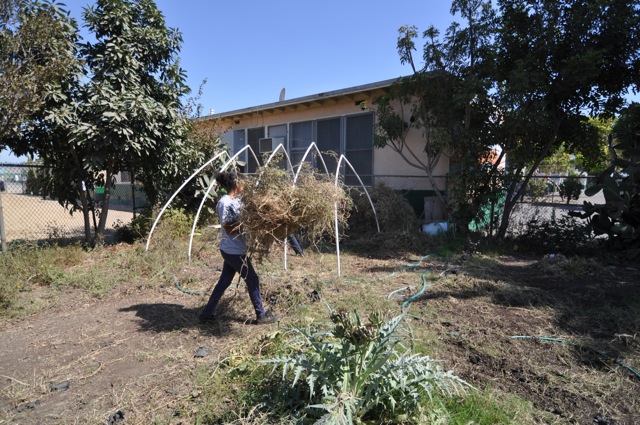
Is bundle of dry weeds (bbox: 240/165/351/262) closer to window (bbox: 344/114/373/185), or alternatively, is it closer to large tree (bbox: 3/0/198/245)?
large tree (bbox: 3/0/198/245)

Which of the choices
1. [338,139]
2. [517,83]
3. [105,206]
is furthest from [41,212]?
[517,83]

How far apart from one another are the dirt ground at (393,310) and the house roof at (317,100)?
5981mm

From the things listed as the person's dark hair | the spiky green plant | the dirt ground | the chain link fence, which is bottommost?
the dirt ground

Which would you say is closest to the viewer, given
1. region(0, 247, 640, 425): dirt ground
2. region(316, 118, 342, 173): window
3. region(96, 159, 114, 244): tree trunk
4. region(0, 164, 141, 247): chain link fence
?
region(0, 247, 640, 425): dirt ground

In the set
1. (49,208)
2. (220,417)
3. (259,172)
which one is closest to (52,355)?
(220,417)

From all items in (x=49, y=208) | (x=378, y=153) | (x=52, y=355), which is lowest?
(x=52, y=355)

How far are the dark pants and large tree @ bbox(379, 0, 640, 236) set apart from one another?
571cm

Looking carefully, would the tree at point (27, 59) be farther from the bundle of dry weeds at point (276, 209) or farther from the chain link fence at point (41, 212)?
the bundle of dry weeds at point (276, 209)

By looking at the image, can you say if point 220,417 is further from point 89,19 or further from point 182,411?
point 89,19

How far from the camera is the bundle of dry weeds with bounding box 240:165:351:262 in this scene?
12.0ft

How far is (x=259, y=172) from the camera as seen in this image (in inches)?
155

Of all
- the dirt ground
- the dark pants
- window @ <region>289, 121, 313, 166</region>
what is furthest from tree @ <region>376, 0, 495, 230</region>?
the dark pants

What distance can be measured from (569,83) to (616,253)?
3.46 m

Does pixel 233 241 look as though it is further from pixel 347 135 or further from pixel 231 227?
pixel 347 135
